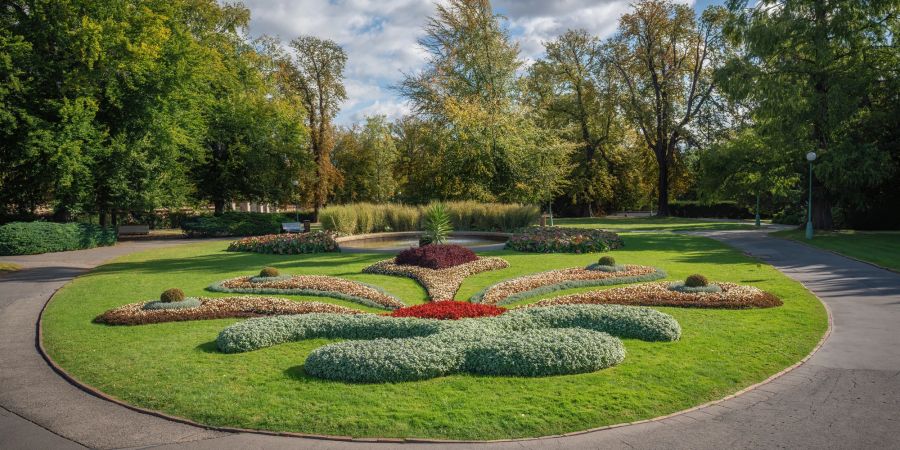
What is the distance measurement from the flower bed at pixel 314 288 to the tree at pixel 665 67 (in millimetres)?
39739

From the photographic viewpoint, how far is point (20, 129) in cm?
2573

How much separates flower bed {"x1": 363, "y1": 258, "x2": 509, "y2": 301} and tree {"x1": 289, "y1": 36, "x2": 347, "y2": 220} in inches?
1280

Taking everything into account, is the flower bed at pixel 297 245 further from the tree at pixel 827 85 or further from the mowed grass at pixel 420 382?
the tree at pixel 827 85

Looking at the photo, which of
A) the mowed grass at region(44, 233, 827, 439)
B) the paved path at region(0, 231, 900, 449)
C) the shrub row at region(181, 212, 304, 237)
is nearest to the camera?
the paved path at region(0, 231, 900, 449)

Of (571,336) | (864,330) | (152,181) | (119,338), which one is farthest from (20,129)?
(864,330)

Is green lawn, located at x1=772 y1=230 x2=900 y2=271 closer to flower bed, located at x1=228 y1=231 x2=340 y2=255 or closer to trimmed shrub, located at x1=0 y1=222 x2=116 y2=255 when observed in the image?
flower bed, located at x1=228 y1=231 x2=340 y2=255

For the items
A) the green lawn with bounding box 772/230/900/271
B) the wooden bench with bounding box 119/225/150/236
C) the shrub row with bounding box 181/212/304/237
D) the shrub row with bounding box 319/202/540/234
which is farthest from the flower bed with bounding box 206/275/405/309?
the wooden bench with bounding box 119/225/150/236

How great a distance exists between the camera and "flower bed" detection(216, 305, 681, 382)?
7.54 meters

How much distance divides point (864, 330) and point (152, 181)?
31.7 m

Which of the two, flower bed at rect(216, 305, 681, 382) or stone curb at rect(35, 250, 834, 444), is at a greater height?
flower bed at rect(216, 305, 681, 382)

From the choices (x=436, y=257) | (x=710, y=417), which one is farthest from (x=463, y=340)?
(x=436, y=257)

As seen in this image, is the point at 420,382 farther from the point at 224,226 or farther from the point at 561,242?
the point at 224,226

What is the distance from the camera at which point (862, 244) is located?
2347 cm

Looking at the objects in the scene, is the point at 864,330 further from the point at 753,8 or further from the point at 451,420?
the point at 753,8
